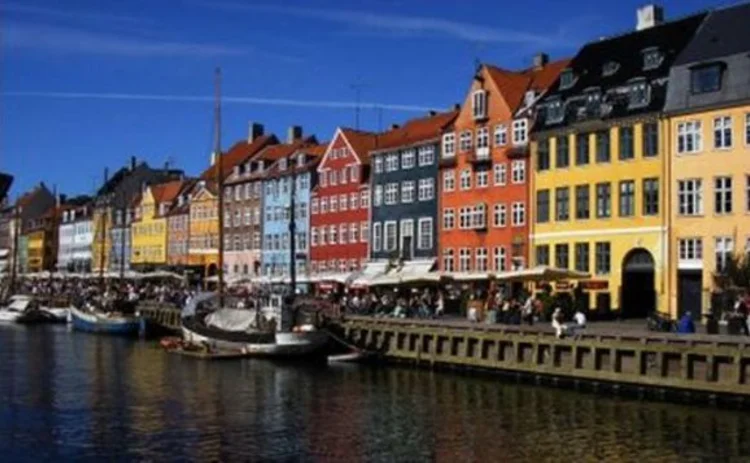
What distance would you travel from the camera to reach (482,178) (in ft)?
229

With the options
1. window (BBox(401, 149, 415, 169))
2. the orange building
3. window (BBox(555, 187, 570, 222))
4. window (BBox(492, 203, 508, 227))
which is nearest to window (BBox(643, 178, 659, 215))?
window (BBox(555, 187, 570, 222))

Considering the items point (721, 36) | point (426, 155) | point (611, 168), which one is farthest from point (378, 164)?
point (721, 36)

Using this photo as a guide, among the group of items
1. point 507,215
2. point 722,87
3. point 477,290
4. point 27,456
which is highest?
point 722,87

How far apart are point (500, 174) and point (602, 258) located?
11.2m

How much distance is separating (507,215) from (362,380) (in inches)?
1001

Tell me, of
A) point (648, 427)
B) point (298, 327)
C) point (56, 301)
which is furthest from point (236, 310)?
point (56, 301)

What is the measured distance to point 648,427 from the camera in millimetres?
31156

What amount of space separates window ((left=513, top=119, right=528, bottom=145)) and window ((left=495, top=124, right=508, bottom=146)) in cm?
88

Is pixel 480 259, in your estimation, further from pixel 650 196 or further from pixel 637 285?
pixel 650 196

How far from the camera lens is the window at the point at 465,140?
7138 centimetres

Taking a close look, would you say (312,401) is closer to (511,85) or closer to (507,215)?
(507,215)

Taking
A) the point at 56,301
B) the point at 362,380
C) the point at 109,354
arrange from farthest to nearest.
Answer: the point at 56,301, the point at 109,354, the point at 362,380

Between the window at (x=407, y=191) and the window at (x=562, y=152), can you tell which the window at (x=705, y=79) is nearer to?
the window at (x=562, y=152)

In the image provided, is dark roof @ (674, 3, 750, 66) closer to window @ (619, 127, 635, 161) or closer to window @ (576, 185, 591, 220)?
window @ (619, 127, 635, 161)
